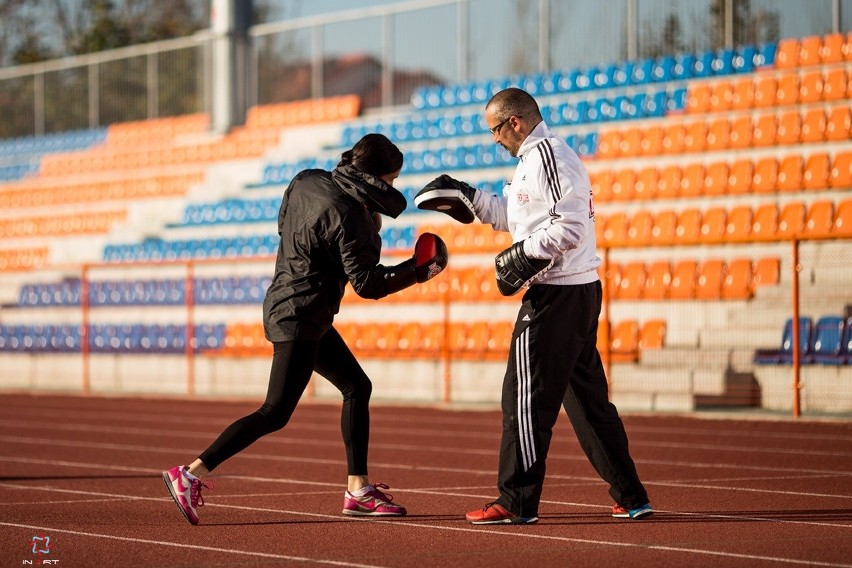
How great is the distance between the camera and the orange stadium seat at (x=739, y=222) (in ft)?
59.5

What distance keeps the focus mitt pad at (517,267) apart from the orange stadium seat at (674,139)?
1405 cm

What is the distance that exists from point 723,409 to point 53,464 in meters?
7.72

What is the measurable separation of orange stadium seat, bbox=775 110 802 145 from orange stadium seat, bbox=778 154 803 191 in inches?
29.6

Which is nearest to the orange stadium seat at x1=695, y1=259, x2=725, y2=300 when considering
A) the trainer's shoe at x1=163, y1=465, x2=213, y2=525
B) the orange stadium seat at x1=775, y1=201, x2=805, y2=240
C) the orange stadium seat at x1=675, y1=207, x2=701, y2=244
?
the orange stadium seat at x1=775, y1=201, x2=805, y2=240

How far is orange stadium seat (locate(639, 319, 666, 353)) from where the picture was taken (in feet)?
54.3

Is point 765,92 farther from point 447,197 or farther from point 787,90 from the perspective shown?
point 447,197

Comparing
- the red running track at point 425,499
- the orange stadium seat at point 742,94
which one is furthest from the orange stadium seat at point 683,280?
the orange stadium seat at point 742,94

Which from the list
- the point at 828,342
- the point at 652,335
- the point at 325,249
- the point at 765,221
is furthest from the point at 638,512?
the point at 765,221

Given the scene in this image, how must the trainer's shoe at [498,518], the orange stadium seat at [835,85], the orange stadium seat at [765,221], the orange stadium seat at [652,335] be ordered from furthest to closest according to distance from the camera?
1. the orange stadium seat at [835,85]
2. the orange stadium seat at [765,221]
3. the orange stadium seat at [652,335]
4. the trainer's shoe at [498,518]

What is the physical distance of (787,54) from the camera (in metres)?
21.1

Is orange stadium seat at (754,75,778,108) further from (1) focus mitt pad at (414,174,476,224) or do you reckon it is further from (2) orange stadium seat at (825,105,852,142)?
(1) focus mitt pad at (414,174,476,224)

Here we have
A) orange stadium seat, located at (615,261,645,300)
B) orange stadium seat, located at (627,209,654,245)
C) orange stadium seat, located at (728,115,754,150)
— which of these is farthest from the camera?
orange stadium seat, located at (728,115,754,150)

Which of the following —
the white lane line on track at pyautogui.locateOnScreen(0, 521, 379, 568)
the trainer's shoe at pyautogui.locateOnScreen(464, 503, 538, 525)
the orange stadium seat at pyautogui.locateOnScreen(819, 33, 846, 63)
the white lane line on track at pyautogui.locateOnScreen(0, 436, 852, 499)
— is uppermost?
the orange stadium seat at pyautogui.locateOnScreen(819, 33, 846, 63)

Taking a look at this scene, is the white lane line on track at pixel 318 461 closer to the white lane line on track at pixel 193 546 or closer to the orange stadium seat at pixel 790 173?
the white lane line on track at pixel 193 546
